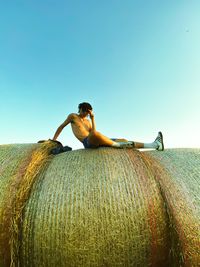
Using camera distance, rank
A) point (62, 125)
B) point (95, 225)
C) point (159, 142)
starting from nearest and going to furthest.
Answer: point (95, 225)
point (159, 142)
point (62, 125)

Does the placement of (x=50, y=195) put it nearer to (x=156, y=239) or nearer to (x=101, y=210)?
(x=101, y=210)

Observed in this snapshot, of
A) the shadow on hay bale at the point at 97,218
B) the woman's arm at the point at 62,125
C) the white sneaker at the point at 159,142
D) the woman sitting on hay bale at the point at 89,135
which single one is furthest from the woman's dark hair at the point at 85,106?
the shadow on hay bale at the point at 97,218

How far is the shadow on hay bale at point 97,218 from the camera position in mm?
2598

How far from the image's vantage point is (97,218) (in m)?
2.62

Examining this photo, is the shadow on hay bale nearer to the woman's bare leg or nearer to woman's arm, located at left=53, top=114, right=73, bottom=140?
the woman's bare leg

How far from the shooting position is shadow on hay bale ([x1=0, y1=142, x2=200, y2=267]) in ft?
8.52

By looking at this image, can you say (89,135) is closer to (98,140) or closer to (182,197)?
(98,140)

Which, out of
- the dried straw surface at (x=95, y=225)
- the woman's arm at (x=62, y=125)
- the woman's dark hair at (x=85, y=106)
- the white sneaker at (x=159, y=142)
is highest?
the woman's dark hair at (x=85, y=106)

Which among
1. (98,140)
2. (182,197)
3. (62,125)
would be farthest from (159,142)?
(62,125)

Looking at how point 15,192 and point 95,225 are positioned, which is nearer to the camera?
Result: point 95,225

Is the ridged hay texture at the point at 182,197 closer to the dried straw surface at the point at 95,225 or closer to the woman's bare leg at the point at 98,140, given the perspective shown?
the dried straw surface at the point at 95,225

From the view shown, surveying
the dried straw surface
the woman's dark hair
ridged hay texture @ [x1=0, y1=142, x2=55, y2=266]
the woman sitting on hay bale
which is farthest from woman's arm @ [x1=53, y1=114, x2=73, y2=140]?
the dried straw surface

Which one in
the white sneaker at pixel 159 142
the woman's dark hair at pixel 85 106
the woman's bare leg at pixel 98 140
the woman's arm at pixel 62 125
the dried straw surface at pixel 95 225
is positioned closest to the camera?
the dried straw surface at pixel 95 225

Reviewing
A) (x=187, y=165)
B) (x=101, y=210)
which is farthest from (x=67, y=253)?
(x=187, y=165)
